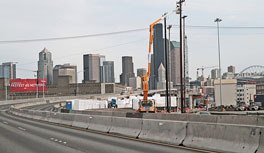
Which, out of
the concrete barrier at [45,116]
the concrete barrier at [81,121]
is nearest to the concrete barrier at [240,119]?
the concrete barrier at [81,121]

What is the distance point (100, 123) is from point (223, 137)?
1331cm

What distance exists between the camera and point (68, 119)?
32.8 m

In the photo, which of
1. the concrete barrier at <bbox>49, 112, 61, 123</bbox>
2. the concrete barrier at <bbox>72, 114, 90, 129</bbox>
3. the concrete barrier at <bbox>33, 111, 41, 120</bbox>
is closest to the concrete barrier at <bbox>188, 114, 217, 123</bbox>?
the concrete barrier at <bbox>72, 114, 90, 129</bbox>

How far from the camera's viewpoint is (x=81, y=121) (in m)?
29.4

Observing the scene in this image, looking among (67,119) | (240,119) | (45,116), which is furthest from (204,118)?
(45,116)

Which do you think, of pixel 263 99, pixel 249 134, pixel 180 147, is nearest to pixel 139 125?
pixel 180 147

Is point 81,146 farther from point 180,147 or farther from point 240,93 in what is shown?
point 240,93

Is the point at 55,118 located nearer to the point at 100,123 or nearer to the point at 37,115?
the point at 37,115

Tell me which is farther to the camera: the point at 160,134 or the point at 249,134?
the point at 160,134

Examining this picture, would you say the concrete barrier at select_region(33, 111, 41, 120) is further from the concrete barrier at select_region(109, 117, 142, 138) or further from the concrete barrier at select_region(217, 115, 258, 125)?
the concrete barrier at select_region(109, 117, 142, 138)

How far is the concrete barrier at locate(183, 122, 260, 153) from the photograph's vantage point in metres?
11.7

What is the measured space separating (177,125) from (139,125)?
12.9 ft

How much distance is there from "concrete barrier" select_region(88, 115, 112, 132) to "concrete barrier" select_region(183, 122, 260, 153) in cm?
930

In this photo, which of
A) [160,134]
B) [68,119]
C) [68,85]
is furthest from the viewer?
[68,85]
